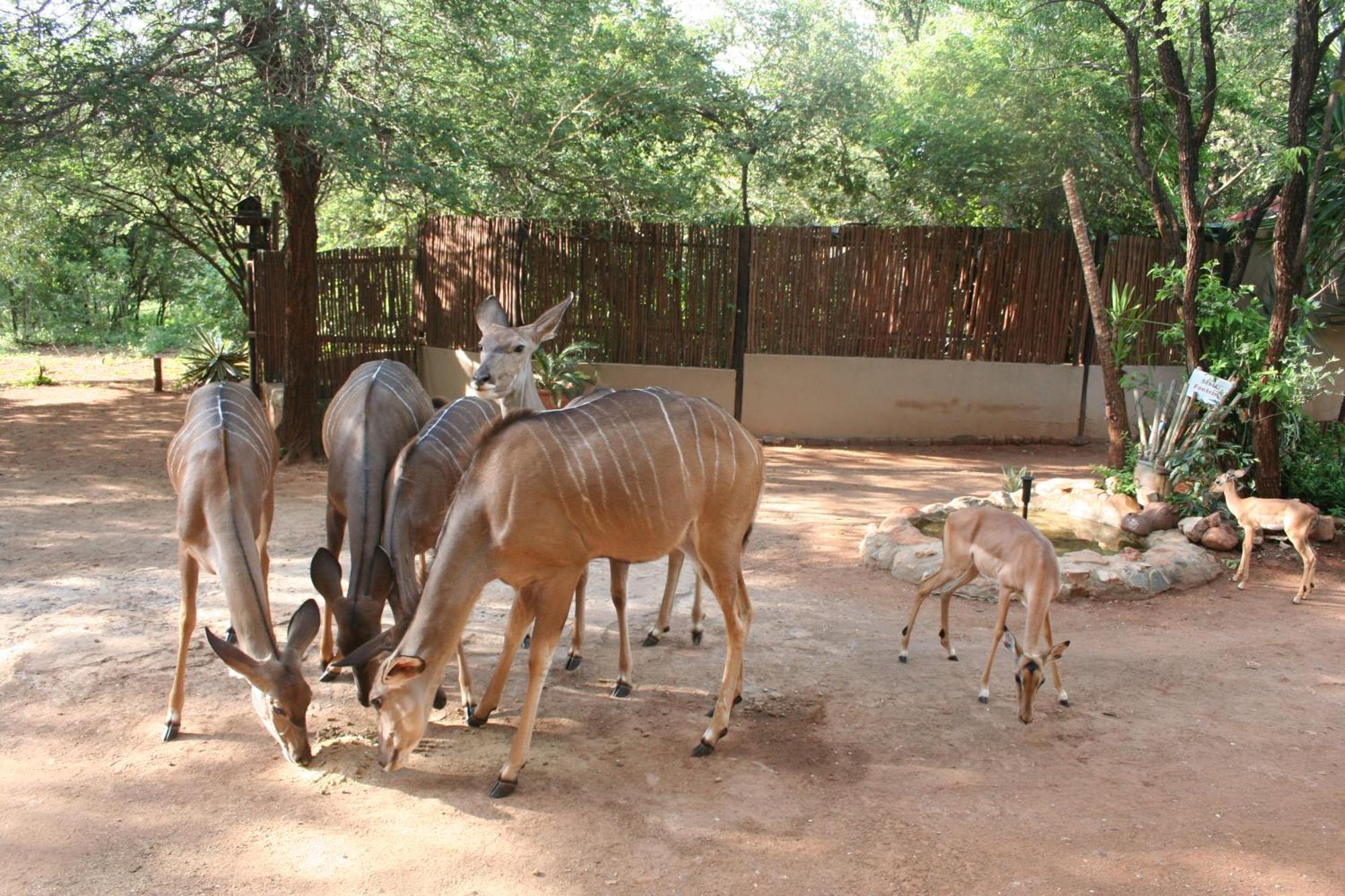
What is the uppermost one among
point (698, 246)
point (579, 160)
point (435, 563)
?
point (579, 160)

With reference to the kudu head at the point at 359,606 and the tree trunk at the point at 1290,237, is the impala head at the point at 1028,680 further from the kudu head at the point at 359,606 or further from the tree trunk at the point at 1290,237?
the tree trunk at the point at 1290,237

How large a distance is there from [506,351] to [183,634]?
8.16 feet

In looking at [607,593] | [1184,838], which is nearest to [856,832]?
[1184,838]

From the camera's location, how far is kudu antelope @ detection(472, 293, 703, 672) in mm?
5359

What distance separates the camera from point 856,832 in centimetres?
380

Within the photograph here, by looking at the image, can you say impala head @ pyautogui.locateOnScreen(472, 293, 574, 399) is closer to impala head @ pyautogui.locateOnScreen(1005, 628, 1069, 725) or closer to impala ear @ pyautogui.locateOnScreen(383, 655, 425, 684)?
impala ear @ pyautogui.locateOnScreen(383, 655, 425, 684)

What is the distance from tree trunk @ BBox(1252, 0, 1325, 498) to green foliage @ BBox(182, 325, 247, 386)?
1232 cm

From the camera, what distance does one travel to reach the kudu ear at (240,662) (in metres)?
3.67

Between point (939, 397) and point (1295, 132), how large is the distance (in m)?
5.07

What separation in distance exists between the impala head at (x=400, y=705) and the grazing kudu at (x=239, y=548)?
33 cm

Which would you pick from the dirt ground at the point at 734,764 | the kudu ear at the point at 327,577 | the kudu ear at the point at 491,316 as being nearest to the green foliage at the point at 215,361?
the dirt ground at the point at 734,764

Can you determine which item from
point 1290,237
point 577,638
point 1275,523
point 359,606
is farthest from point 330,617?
point 1290,237

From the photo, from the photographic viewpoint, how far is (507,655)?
4418 mm

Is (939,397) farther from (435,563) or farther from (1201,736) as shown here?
(435,563)
